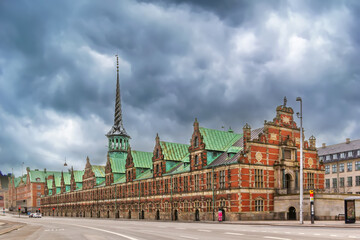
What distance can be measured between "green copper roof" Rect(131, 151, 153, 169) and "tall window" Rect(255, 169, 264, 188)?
40.8 m

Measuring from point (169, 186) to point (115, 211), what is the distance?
28753 mm

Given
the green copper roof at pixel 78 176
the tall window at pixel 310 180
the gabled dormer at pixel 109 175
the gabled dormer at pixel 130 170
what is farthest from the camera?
the green copper roof at pixel 78 176

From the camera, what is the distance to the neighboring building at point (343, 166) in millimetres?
104875

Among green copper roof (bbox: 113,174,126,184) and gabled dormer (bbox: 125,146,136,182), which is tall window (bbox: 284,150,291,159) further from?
green copper roof (bbox: 113,174,126,184)

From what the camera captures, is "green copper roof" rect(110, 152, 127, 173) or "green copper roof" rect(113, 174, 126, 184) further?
"green copper roof" rect(110, 152, 127, 173)

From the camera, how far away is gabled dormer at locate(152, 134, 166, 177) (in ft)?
291

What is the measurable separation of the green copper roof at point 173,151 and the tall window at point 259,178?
25.3 m

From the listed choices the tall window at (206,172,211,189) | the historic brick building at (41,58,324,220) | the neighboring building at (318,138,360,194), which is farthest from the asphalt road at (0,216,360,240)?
the neighboring building at (318,138,360,194)

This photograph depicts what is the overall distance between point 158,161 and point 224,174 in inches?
943

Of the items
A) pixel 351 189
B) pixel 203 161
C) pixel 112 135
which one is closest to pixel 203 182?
pixel 203 161

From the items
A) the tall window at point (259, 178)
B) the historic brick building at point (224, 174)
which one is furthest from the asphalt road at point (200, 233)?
the tall window at point (259, 178)

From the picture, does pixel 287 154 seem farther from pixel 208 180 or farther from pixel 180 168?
pixel 180 168

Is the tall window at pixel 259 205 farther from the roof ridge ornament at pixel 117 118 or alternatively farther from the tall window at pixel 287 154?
the roof ridge ornament at pixel 117 118

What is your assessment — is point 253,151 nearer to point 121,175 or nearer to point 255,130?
point 255,130
